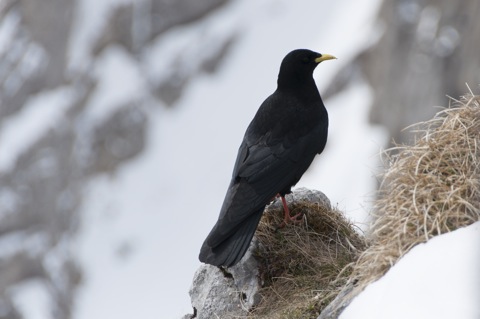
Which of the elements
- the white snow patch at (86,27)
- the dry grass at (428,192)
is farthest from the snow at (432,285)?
the white snow patch at (86,27)

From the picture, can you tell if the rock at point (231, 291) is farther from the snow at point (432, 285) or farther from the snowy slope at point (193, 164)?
the snowy slope at point (193, 164)

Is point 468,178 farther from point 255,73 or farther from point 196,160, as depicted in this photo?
point 255,73

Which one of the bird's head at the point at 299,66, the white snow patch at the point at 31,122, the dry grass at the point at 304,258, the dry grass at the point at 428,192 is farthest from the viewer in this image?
the white snow patch at the point at 31,122

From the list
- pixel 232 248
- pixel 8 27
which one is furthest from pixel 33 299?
pixel 232 248

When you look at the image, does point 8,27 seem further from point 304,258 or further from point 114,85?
point 304,258

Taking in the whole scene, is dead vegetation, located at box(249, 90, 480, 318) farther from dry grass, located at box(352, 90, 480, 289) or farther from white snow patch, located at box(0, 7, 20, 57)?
white snow patch, located at box(0, 7, 20, 57)

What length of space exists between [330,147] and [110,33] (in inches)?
1123

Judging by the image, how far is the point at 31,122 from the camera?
6775 centimetres

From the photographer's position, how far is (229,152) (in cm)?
6619

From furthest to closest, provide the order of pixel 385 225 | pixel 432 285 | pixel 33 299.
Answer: pixel 33 299 < pixel 385 225 < pixel 432 285

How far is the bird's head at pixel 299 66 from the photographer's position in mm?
8531

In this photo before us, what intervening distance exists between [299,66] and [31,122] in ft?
206

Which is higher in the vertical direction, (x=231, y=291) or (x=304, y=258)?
(x=231, y=291)

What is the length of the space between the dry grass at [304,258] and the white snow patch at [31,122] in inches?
2403
